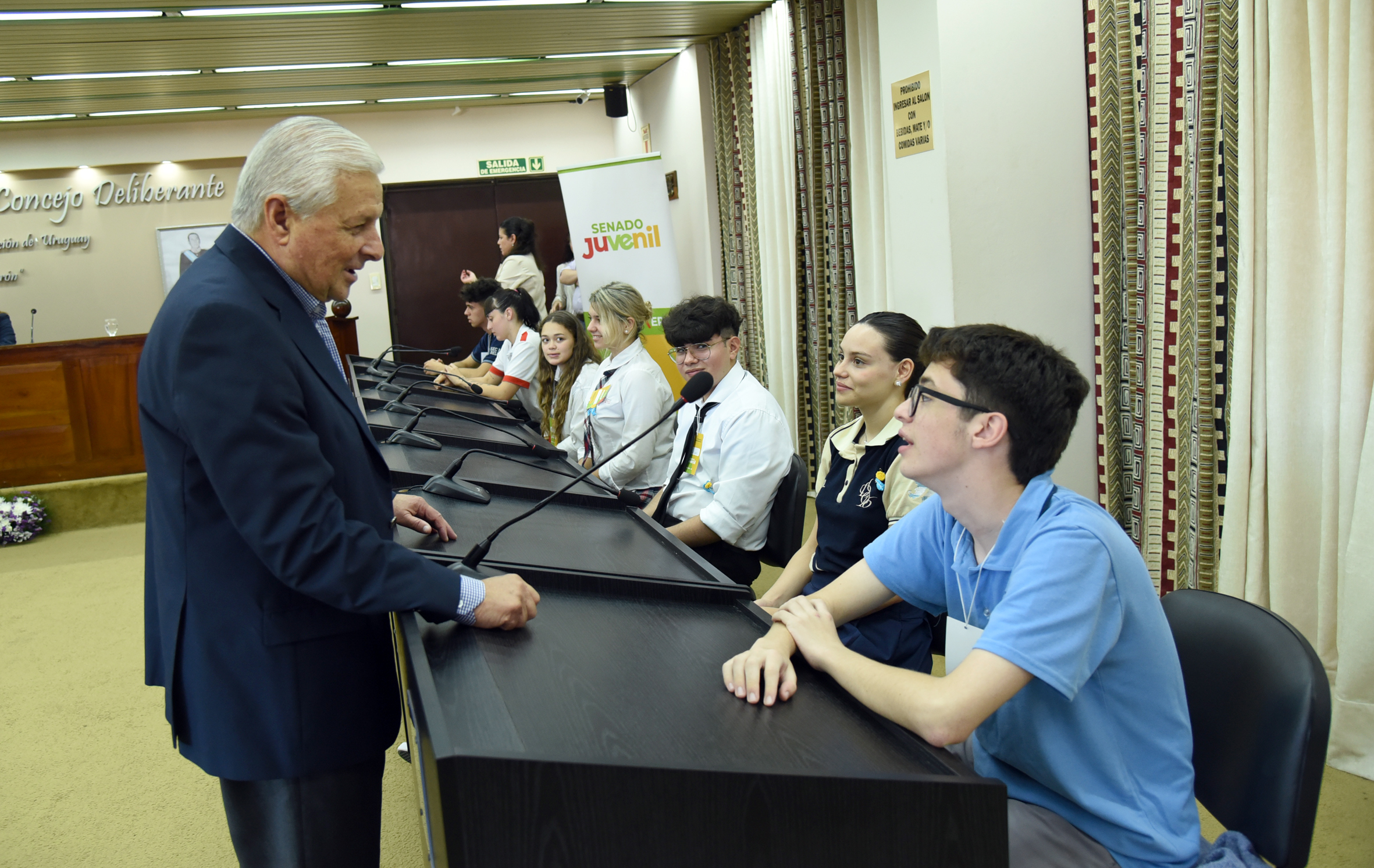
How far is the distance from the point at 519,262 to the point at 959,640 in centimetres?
524

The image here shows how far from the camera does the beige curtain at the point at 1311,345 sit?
85.0 inches

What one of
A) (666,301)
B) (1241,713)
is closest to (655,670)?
(1241,713)

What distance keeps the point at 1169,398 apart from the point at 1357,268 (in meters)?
0.76

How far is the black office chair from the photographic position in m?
1.11

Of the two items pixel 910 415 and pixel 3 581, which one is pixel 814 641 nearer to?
pixel 910 415

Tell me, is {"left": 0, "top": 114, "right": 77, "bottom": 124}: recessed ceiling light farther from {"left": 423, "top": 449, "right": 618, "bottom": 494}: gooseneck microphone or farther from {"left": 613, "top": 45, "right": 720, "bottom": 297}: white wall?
{"left": 423, "top": 449, "right": 618, "bottom": 494}: gooseneck microphone

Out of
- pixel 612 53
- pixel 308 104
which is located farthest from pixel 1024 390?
pixel 308 104

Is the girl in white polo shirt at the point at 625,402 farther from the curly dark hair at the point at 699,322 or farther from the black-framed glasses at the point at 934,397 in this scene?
the black-framed glasses at the point at 934,397

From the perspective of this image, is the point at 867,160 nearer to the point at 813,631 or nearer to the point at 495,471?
the point at 495,471

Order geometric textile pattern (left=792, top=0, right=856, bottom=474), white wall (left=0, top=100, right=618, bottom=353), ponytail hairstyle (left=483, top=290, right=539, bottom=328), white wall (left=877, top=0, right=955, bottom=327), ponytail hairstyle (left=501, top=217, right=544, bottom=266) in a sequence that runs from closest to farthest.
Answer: white wall (left=877, top=0, right=955, bottom=327)
geometric textile pattern (left=792, top=0, right=856, bottom=474)
ponytail hairstyle (left=483, top=290, right=539, bottom=328)
ponytail hairstyle (left=501, top=217, right=544, bottom=266)
white wall (left=0, top=100, right=618, bottom=353)

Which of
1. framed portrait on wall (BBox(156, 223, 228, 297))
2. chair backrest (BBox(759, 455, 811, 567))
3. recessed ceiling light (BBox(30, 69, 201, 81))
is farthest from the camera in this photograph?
framed portrait on wall (BBox(156, 223, 228, 297))

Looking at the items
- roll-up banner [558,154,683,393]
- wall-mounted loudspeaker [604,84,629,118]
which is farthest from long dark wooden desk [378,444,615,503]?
wall-mounted loudspeaker [604,84,629,118]

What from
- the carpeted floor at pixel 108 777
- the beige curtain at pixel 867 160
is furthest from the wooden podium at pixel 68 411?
the beige curtain at pixel 867 160

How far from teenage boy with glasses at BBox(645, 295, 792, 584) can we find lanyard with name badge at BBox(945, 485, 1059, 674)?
3.77 feet
